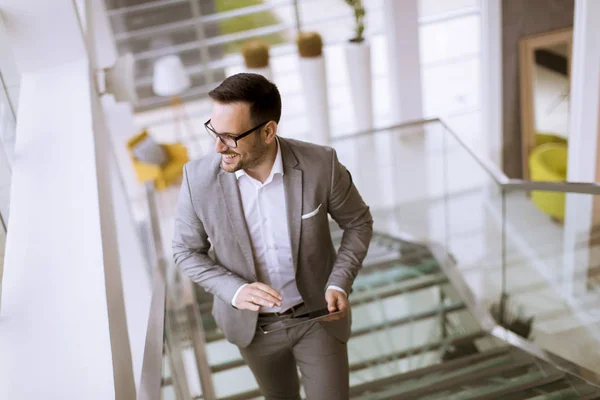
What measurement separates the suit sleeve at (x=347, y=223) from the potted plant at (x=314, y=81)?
16.7ft

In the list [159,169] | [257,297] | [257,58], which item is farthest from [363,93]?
[257,297]

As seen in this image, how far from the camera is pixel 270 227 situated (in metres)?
2.72

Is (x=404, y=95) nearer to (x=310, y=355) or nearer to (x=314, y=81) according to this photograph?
(x=314, y=81)

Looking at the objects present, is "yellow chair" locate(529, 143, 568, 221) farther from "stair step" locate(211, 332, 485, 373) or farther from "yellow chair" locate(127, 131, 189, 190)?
"yellow chair" locate(127, 131, 189, 190)

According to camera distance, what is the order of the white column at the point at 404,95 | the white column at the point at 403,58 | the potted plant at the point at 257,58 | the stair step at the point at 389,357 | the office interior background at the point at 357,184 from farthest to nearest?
the white column at the point at 403,58, the potted plant at the point at 257,58, the white column at the point at 404,95, the stair step at the point at 389,357, the office interior background at the point at 357,184

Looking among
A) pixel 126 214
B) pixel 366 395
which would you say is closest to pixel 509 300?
pixel 366 395

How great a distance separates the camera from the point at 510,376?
169 inches

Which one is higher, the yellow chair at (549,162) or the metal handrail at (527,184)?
the metal handrail at (527,184)

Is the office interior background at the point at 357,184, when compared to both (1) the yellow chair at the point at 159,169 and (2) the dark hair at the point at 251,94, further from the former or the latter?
(2) the dark hair at the point at 251,94

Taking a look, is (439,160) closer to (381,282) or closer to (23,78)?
(381,282)

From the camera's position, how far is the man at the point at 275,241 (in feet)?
8.62

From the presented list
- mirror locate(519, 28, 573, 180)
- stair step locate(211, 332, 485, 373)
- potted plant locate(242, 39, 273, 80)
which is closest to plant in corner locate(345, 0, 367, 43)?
potted plant locate(242, 39, 273, 80)

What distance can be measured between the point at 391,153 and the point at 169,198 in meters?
3.97

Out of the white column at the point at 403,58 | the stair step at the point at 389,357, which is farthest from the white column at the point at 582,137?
the white column at the point at 403,58
